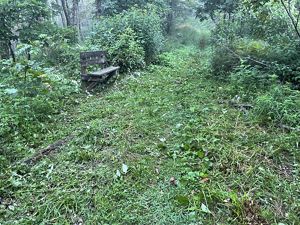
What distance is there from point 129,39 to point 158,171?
5.58 m

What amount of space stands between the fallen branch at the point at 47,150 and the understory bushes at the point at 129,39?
4025 mm

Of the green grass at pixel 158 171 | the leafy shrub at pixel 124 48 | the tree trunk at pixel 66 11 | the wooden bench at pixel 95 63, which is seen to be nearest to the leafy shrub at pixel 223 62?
the green grass at pixel 158 171

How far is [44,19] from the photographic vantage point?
8.47m

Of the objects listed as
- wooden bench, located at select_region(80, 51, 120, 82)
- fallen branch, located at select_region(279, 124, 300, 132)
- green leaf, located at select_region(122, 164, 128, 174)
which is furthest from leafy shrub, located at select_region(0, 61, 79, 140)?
fallen branch, located at select_region(279, 124, 300, 132)

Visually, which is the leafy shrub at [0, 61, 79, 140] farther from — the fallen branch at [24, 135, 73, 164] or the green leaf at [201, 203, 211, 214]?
the green leaf at [201, 203, 211, 214]


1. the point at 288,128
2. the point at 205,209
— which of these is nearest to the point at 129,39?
the point at 288,128

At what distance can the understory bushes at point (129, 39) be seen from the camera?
294 inches

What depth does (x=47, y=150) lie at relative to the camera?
11.4ft

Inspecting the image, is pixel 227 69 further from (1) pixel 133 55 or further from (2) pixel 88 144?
(2) pixel 88 144

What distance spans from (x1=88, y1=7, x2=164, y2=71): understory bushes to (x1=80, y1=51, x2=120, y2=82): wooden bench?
783mm

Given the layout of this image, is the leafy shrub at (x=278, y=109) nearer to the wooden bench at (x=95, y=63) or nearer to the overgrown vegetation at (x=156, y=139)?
the overgrown vegetation at (x=156, y=139)

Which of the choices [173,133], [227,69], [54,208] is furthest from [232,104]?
[54,208]

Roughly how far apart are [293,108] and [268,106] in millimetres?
335

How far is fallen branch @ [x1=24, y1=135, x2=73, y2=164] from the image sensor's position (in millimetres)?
3241
